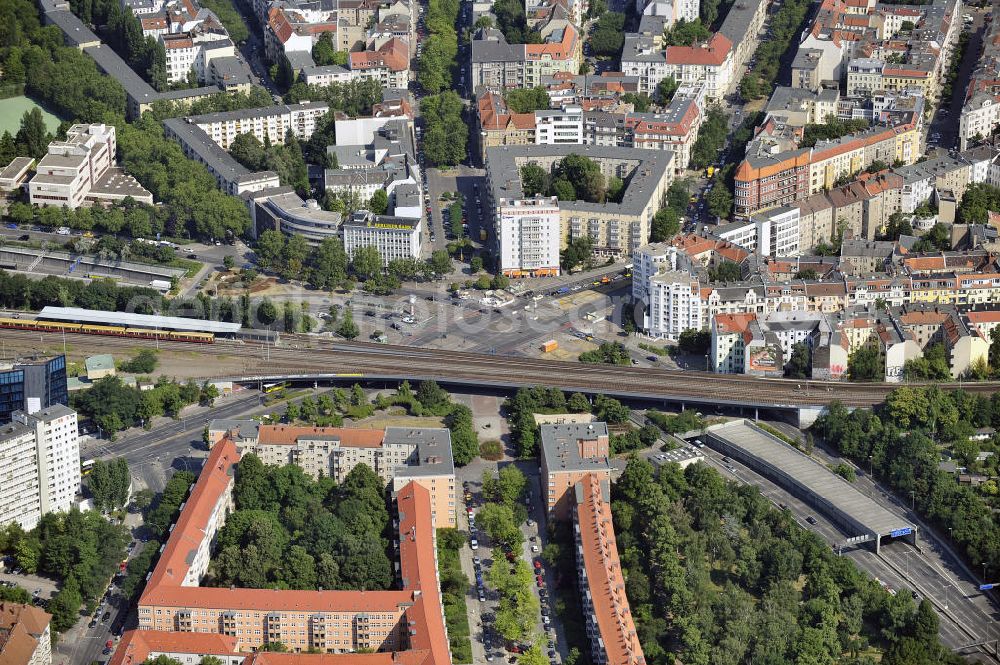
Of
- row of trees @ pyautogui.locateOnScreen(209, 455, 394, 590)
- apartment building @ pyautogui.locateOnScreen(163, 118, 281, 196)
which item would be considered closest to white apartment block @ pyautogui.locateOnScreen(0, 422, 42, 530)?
row of trees @ pyautogui.locateOnScreen(209, 455, 394, 590)

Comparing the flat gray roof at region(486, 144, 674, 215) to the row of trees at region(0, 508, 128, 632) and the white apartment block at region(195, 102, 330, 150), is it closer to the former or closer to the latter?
the white apartment block at region(195, 102, 330, 150)

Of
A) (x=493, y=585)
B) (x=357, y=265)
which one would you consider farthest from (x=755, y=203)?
(x=493, y=585)

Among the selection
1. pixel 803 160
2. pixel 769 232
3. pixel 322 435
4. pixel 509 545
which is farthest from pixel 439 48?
pixel 509 545

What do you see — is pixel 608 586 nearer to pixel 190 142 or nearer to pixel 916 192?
pixel 916 192

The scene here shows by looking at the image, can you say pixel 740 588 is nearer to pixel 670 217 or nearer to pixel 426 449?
pixel 426 449

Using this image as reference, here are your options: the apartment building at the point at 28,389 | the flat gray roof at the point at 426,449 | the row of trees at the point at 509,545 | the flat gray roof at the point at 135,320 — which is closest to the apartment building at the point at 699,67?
the flat gray roof at the point at 135,320

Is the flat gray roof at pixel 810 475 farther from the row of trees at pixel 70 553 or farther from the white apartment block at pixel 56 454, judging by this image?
the white apartment block at pixel 56 454
